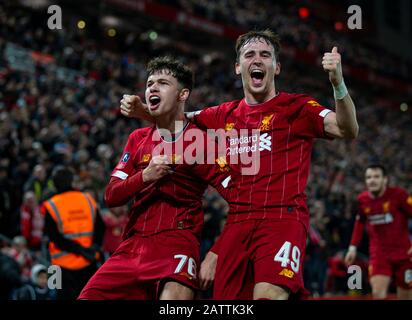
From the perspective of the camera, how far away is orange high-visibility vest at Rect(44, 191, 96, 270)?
21.4 feet

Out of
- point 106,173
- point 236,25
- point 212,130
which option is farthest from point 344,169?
point 212,130

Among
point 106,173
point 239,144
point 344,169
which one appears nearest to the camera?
point 239,144

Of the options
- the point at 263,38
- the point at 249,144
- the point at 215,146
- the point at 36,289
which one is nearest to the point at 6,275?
the point at 215,146

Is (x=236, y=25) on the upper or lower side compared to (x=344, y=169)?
upper

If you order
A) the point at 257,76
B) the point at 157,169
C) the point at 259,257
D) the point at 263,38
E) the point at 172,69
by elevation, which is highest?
the point at 263,38

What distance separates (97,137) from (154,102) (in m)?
8.64

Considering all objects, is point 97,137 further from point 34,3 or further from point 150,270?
point 34,3

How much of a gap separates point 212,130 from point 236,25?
24.1 meters

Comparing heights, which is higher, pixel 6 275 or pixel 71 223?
pixel 71 223

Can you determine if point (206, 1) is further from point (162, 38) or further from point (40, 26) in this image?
point (40, 26)

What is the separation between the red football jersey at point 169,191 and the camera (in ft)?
13.6

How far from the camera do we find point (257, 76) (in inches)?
168

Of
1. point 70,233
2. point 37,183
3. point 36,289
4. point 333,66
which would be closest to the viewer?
point 333,66
